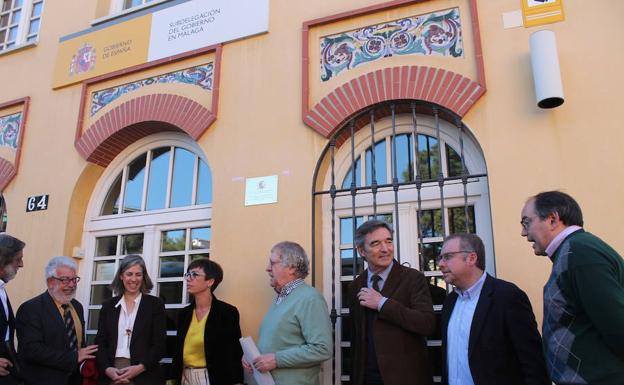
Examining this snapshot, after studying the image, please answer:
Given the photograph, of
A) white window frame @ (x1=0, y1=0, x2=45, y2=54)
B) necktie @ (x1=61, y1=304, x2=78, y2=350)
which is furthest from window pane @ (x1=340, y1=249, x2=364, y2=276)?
white window frame @ (x1=0, y1=0, x2=45, y2=54)

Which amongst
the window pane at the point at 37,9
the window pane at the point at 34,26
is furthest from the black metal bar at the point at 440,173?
the window pane at the point at 37,9

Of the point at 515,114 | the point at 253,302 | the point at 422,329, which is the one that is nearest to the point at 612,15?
the point at 515,114

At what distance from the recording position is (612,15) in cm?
363

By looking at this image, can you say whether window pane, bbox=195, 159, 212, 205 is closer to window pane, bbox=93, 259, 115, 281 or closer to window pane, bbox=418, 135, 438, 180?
window pane, bbox=93, 259, 115, 281

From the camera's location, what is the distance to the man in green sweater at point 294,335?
296 cm

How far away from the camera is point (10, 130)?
20.1 feet

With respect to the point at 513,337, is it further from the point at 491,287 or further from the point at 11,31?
the point at 11,31

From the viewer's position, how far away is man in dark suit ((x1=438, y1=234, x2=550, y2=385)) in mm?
2369

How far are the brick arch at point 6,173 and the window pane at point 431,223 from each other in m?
4.67

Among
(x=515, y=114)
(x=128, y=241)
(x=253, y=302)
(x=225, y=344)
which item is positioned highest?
(x=515, y=114)

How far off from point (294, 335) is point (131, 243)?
2935 millimetres

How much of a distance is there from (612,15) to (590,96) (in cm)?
66

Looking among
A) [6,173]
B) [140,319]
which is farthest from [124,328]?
[6,173]

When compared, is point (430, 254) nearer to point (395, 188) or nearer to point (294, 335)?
point (395, 188)
